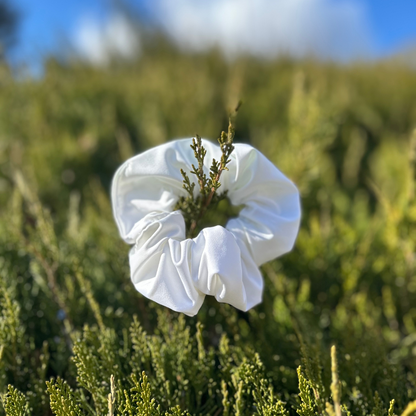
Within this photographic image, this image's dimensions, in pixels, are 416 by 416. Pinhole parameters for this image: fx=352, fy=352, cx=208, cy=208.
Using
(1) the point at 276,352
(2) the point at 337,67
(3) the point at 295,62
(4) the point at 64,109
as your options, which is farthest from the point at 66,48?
(1) the point at 276,352

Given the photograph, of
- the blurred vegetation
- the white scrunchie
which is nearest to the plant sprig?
the white scrunchie

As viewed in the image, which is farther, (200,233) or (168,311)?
(168,311)

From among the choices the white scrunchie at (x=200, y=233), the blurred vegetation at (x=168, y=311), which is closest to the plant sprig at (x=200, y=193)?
the white scrunchie at (x=200, y=233)

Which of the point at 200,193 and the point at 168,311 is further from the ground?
the point at 200,193

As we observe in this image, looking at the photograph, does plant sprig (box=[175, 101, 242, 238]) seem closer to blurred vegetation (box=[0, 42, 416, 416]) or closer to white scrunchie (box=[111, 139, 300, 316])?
white scrunchie (box=[111, 139, 300, 316])

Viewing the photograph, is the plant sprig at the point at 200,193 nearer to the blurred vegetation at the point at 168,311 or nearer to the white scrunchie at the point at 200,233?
Answer: the white scrunchie at the point at 200,233

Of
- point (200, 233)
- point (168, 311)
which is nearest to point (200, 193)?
point (200, 233)

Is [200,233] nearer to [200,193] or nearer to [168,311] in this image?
[200,193]
